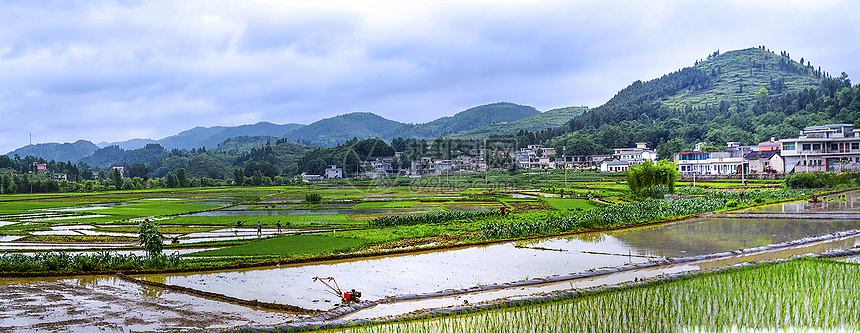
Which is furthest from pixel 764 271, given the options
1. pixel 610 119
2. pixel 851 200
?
pixel 610 119

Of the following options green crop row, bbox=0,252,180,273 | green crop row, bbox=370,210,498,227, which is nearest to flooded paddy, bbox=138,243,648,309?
green crop row, bbox=0,252,180,273

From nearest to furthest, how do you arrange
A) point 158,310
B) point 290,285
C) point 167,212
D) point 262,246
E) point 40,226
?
point 158,310
point 290,285
point 262,246
point 40,226
point 167,212

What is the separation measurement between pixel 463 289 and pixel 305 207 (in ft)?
90.8

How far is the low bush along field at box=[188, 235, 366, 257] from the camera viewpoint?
1667 cm

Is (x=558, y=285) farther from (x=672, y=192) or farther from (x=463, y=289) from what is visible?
(x=672, y=192)

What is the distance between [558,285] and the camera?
38.4 ft

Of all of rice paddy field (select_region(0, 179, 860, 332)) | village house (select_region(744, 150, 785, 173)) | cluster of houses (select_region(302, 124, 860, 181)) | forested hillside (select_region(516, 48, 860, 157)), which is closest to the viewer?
rice paddy field (select_region(0, 179, 860, 332))

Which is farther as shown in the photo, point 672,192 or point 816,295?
point 672,192

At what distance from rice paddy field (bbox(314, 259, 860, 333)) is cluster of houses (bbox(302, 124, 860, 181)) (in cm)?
3134

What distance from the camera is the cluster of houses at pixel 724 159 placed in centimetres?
4362

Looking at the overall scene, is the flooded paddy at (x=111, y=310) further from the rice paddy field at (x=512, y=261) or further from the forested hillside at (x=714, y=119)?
the forested hillside at (x=714, y=119)

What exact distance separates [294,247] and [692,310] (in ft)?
40.7

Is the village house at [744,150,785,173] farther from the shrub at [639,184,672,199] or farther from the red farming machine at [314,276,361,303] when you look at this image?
the red farming machine at [314,276,361,303]

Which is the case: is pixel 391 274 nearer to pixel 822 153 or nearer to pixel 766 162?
pixel 822 153
